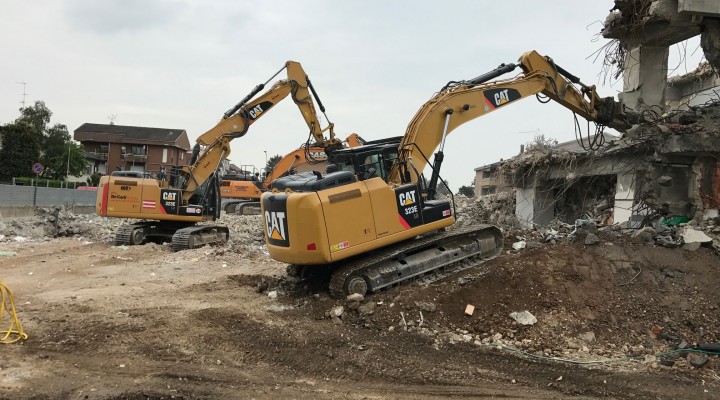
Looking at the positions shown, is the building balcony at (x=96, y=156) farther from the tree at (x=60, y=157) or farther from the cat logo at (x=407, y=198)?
the cat logo at (x=407, y=198)

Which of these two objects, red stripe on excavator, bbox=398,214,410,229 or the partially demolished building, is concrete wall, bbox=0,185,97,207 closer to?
red stripe on excavator, bbox=398,214,410,229

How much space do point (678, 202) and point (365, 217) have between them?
714 centimetres

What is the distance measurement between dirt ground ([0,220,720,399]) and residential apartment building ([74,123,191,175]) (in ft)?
192

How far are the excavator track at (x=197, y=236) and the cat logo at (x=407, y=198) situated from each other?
7990 mm

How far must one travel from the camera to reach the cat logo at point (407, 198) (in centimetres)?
756

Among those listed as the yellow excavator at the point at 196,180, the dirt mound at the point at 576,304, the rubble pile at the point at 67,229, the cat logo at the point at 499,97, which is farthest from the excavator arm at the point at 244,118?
the dirt mound at the point at 576,304

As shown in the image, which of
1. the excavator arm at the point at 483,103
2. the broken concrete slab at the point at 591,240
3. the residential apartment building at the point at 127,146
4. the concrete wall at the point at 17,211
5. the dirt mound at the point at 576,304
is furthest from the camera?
the residential apartment building at the point at 127,146

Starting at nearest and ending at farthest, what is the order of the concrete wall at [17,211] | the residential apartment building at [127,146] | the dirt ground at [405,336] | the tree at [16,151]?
the dirt ground at [405,336], the concrete wall at [17,211], the tree at [16,151], the residential apartment building at [127,146]

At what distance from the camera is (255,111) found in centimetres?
1420

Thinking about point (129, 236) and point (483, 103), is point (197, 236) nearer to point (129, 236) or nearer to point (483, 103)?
point (129, 236)

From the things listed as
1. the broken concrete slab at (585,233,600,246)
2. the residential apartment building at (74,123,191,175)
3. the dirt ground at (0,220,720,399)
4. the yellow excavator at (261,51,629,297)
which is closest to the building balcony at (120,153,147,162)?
the residential apartment building at (74,123,191,175)

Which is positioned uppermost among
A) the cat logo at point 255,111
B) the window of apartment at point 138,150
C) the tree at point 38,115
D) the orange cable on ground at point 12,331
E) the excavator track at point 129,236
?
the tree at point 38,115

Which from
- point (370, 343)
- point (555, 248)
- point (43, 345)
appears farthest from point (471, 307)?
point (43, 345)

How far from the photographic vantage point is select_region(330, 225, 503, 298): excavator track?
7.11 m
